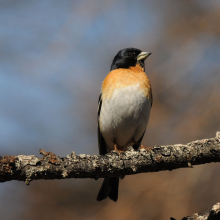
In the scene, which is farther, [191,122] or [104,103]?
[191,122]

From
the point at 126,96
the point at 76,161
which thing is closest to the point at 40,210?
the point at 126,96

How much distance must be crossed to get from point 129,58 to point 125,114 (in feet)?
4.66

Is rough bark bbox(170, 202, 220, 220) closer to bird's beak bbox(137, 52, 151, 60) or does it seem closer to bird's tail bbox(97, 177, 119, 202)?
bird's tail bbox(97, 177, 119, 202)

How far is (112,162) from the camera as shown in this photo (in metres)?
3.52

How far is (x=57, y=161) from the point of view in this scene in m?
3.21

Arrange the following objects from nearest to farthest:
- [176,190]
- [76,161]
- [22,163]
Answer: [22,163], [76,161], [176,190]

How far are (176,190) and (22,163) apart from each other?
3.31 metres

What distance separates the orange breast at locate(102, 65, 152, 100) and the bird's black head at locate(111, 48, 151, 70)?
48 cm

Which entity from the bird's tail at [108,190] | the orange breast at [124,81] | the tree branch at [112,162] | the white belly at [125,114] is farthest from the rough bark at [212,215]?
the orange breast at [124,81]

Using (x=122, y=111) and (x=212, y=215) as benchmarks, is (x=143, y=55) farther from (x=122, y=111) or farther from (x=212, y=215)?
(x=212, y=215)

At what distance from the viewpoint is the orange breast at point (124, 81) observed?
5.24m

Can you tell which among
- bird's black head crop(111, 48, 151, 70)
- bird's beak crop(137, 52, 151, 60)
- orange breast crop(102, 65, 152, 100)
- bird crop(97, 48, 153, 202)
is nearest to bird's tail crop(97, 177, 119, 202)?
bird crop(97, 48, 153, 202)

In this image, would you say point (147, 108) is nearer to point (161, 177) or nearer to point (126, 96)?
point (126, 96)

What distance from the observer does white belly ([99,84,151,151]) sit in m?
5.14
